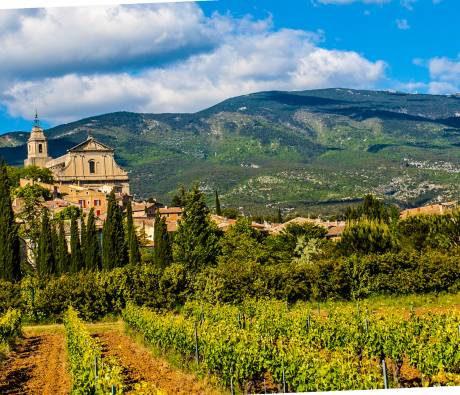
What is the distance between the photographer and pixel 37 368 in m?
15.6

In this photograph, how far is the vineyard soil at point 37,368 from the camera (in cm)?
1331

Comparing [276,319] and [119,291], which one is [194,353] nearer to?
[276,319]

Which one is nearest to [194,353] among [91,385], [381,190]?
[91,385]

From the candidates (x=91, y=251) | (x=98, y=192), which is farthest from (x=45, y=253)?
(x=98, y=192)

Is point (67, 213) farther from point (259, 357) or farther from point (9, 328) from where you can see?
point (259, 357)

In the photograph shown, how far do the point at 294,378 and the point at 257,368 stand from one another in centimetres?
97

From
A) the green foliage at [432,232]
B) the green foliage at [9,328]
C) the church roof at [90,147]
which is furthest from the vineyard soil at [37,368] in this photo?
the church roof at [90,147]

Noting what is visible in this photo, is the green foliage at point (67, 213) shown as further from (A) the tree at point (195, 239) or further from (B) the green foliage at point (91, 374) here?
(B) the green foliage at point (91, 374)

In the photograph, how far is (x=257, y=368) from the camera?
12164mm

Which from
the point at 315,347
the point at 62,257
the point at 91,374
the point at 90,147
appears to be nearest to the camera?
the point at 91,374

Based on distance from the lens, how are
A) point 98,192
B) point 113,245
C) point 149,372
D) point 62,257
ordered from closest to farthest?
point 149,372
point 113,245
point 62,257
point 98,192

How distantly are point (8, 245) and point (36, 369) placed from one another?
1573 cm

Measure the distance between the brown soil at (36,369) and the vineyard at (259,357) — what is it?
0.08ft

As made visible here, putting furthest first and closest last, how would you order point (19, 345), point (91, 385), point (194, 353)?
point (19, 345)
point (194, 353)
point (91, 385)
